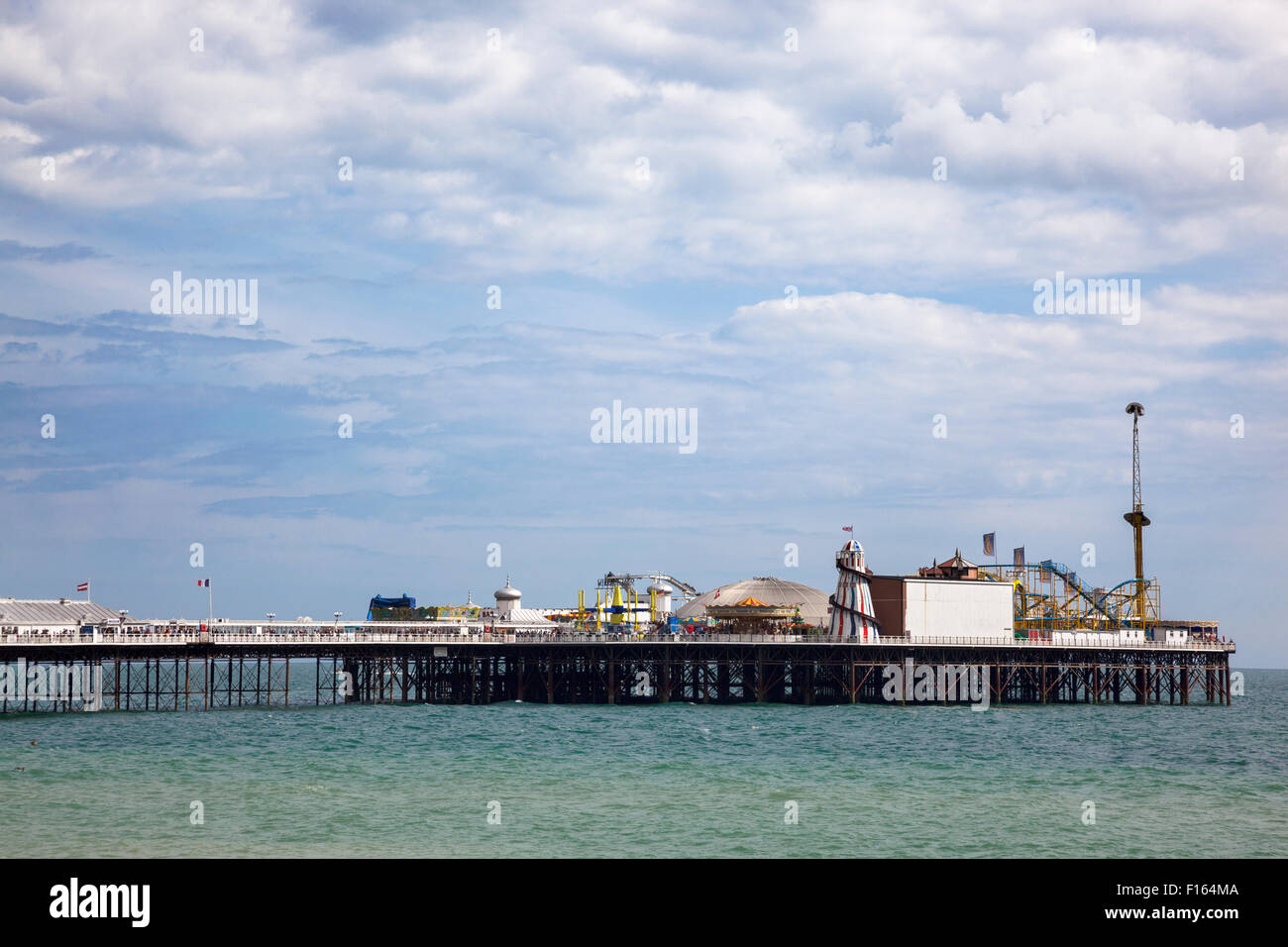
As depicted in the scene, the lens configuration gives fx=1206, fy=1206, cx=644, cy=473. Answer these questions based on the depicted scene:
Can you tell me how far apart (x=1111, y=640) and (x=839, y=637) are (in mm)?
27478

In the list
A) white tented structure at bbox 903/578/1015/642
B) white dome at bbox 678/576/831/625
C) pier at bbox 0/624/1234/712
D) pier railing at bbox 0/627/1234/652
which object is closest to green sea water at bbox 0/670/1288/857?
pier railing at bbox 0/627/1234/652

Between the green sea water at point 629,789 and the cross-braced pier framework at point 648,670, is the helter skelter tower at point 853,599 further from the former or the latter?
the green sea water at point 629,789

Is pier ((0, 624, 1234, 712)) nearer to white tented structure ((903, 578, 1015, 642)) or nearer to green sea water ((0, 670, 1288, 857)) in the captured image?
white tented structure ((903, 578, 1015, 642))

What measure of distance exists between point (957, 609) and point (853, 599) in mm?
9934

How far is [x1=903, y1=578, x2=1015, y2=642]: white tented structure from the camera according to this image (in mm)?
102125

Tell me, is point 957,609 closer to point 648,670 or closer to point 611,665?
point 648,670

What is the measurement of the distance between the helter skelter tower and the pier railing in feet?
3.98

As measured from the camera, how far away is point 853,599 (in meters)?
101

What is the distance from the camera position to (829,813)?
41031 mm

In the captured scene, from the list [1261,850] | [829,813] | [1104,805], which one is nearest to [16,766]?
[829,813]

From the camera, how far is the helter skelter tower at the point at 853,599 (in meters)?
100

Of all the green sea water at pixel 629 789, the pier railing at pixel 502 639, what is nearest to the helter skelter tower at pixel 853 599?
the pier railing at pixel 502 639
